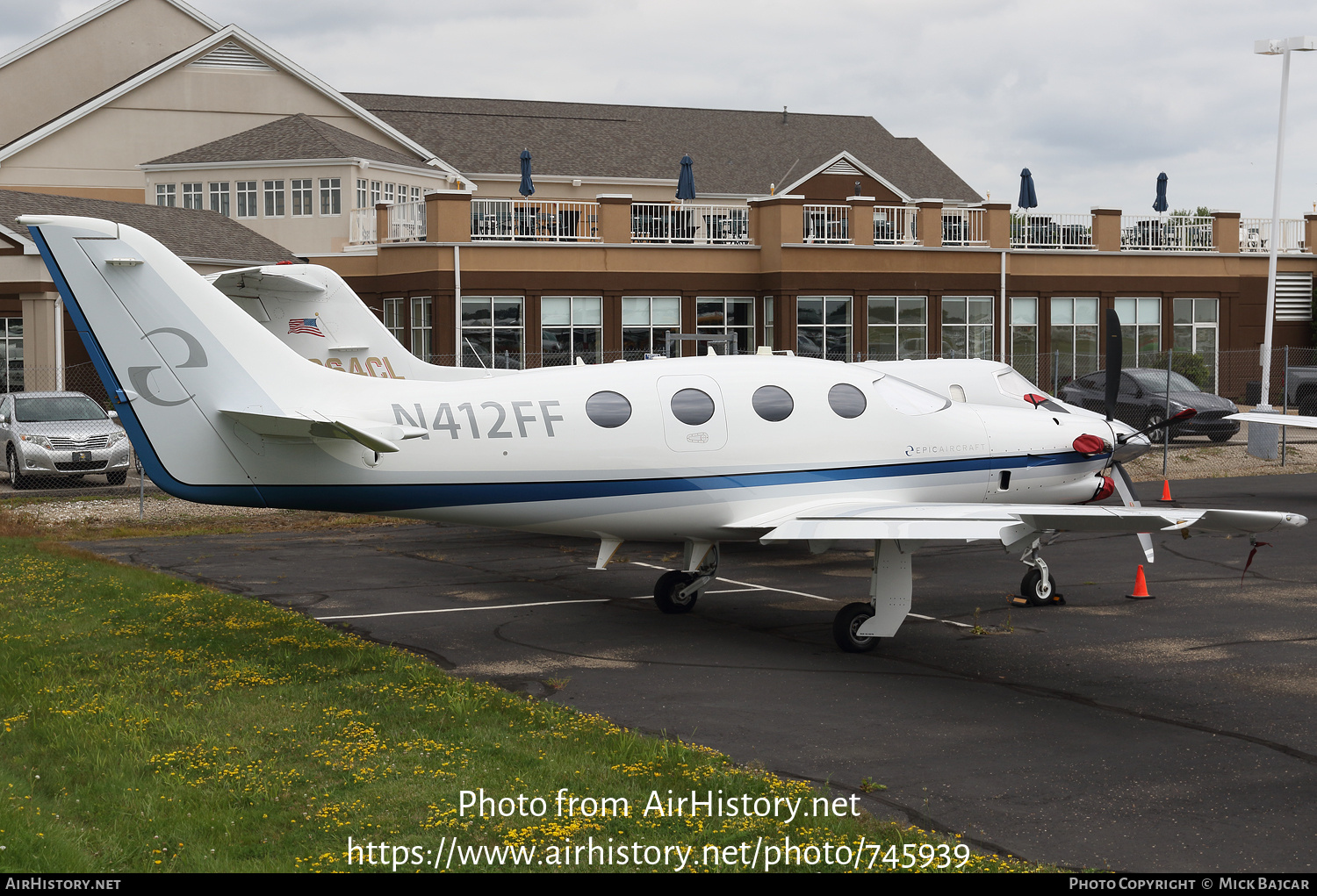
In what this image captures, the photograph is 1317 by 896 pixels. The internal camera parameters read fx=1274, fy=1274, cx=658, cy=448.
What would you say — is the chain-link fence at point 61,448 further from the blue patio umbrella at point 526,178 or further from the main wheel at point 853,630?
the blue patio umbrella at point 526,178

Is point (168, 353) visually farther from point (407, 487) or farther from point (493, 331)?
point (493, 331)

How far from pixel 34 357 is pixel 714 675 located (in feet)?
90.7

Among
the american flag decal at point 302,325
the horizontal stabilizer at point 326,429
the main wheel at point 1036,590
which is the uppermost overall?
the american flag decal at point 302,325

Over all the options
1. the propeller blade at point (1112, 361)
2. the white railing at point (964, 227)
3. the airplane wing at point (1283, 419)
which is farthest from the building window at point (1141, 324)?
the propeller blade at point (1112, 361)

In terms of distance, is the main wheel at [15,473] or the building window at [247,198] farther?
the building window at [247,198]

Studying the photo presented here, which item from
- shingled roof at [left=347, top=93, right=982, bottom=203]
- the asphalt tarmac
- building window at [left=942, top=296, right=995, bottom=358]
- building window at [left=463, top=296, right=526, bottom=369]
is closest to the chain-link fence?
the asphalt tarmac

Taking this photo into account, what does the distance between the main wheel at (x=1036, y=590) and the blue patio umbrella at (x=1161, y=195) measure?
125ft

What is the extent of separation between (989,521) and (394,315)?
31.9 metres

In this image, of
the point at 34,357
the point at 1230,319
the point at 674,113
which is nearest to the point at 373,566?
the point at 34,357

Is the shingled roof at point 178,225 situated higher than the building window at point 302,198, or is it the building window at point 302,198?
the building window at point 302,198

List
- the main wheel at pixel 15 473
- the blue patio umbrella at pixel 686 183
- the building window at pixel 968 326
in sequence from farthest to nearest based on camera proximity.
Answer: the building window at pixel 968 326, the blue patio umbrella at pixel 686 183, the main wheel at pixel 15 473

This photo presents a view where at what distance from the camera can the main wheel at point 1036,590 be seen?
1425 cm

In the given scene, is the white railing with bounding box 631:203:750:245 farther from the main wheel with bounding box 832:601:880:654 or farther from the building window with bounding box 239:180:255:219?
the main wheel with bounding box 832:601:880:654

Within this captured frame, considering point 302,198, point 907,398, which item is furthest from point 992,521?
point 302,198
